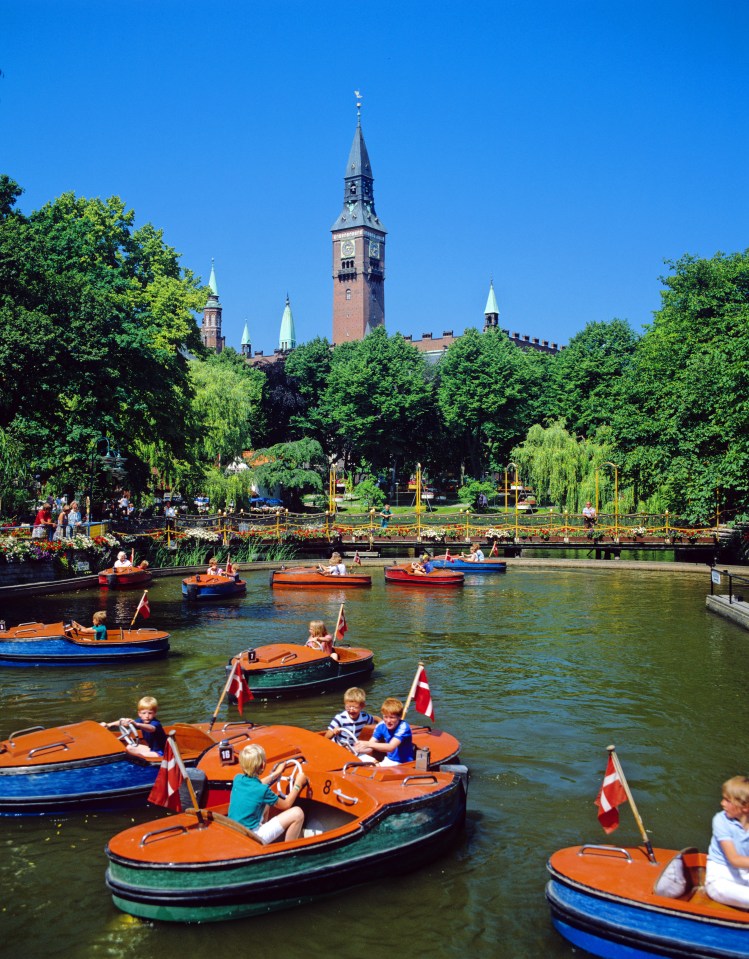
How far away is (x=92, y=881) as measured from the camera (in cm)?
1038

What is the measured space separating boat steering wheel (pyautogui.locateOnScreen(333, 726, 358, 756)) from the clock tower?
135 m

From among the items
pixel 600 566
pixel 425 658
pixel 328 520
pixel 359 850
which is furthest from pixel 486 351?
pixel 359 850

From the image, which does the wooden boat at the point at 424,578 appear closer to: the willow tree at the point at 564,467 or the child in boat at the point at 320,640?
the child in boat at the point at 320,640

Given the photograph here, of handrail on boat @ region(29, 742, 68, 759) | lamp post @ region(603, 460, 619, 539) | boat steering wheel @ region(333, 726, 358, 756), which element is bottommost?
handrail on boat @ region(29, 742, 68, 759)

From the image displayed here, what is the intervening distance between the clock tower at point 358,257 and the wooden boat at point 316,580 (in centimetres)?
11266

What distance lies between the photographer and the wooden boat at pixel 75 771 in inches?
464

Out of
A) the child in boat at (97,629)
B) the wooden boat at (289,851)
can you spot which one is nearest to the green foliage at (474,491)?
the child in boat at (97,629)

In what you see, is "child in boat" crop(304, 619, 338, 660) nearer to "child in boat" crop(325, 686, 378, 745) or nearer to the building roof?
"child in boat" crop(325, 686, 378, 745)

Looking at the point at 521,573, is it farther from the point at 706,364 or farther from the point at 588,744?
the point at 588,744

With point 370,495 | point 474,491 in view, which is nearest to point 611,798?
point 370,495

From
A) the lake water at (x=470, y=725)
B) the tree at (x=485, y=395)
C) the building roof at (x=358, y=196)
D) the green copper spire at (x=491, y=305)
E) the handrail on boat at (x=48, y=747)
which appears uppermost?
the building roof at (x=358, y=196)

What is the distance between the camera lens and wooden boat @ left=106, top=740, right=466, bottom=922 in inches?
356

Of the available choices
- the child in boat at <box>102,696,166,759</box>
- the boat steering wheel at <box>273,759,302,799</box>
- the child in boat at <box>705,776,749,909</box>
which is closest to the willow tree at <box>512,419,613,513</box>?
the child in boat at <box>102,696,166,759</box>

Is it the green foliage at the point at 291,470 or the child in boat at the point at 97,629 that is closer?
the child in boat at the point at 97,629
